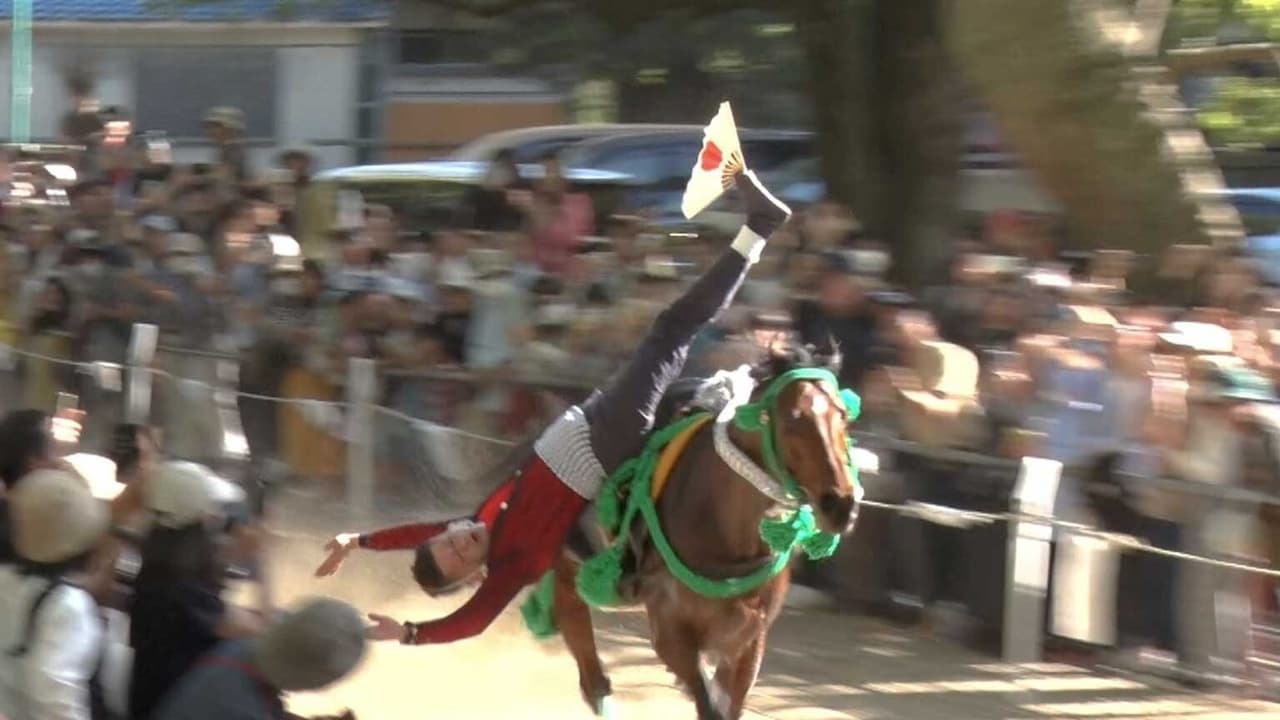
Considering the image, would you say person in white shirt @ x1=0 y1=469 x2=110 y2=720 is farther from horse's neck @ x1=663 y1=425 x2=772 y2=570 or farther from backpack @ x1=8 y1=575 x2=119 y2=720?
horse's neck @ x1=663 y1=425 x2=772 y2=570

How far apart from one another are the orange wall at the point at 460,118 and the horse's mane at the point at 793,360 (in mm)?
17312

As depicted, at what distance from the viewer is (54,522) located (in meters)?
4.93

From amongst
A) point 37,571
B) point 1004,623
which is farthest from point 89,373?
point 37,571

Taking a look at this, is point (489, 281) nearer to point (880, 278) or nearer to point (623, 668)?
point (880, 278)

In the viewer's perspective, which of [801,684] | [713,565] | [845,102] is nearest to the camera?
[713,565]

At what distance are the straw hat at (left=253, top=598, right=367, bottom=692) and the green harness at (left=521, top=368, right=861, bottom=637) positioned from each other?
2078 mm

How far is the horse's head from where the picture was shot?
5.97m

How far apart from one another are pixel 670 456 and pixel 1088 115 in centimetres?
501

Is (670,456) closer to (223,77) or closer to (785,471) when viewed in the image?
(785,471)

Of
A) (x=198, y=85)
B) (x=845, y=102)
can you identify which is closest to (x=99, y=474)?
(x=845, y=102)

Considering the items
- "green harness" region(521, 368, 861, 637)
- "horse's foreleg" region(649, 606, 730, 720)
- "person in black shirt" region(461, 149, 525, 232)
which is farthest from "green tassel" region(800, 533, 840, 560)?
"person in black shirt" region(461, 149, 525, 232)

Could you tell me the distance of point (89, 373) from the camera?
12.9 meters

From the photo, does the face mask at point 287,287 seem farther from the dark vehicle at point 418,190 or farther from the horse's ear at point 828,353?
the horse's ear at point 828,353

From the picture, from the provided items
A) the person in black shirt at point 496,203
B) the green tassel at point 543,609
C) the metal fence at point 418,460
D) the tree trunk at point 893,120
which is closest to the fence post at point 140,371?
the metal fence at point 418,460
